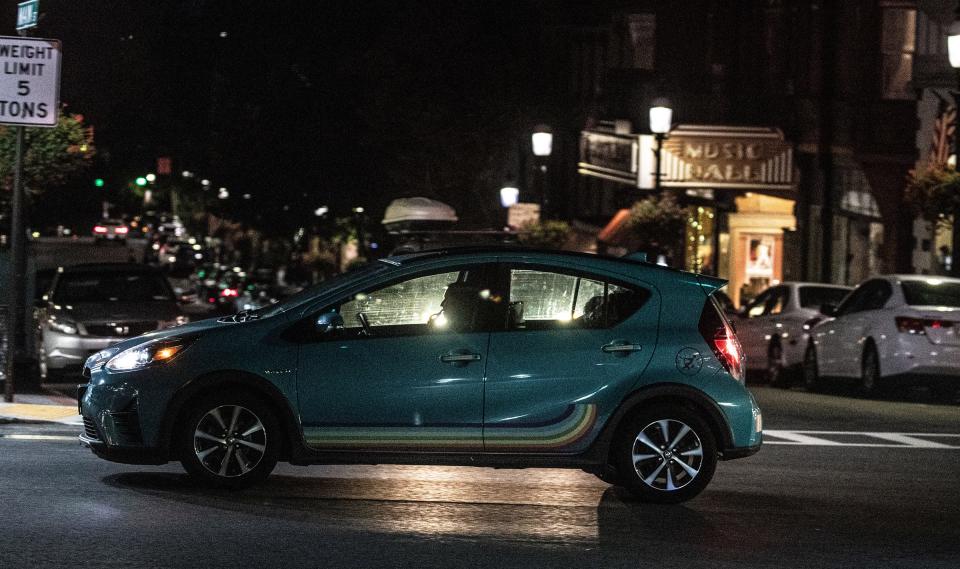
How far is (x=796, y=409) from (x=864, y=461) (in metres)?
5.47

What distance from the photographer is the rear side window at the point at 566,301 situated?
10422 millimetres

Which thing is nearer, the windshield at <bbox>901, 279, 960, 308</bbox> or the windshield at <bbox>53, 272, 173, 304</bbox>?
the windshield at <bbox>901, 279, 960, 308</bbox>

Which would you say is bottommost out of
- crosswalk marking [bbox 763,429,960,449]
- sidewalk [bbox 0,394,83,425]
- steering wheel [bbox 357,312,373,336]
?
sidewalk [bbox 0,394,83,425]

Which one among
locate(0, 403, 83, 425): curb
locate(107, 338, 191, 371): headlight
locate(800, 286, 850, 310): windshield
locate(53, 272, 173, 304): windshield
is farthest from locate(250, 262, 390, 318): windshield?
locate(800, 286, 850, 310): windshield

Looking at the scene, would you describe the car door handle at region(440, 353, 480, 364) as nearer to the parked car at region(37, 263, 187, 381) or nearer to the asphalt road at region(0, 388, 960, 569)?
the asphalt road at region(0, 388, 960, 569)

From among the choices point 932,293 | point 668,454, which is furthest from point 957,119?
point 668,454

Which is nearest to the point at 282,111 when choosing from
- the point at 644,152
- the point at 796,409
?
the point at 644,152

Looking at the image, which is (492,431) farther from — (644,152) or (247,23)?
(247,23)

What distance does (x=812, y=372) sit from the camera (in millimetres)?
23625

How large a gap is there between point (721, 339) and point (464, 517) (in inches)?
84.4

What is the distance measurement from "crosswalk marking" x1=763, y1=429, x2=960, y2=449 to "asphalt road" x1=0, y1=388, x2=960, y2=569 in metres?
1.31

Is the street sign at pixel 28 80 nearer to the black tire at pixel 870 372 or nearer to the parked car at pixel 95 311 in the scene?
the parked car at pixel 95 311

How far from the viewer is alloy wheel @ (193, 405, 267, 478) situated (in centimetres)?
1027

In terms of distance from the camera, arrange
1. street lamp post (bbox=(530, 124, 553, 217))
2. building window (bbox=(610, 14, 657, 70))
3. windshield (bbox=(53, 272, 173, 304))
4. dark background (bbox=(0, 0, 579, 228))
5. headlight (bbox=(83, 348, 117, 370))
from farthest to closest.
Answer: dark background (bbox=(0, 0, 579, 228))
building window (bbox=(610, 14, 657, 70))
street lamp post (bbox=(530, 124, 553, 217))
windshield (bbox=(53, 272, 173, 304))
headlight (bbox=(83, 348, 117, 370))
